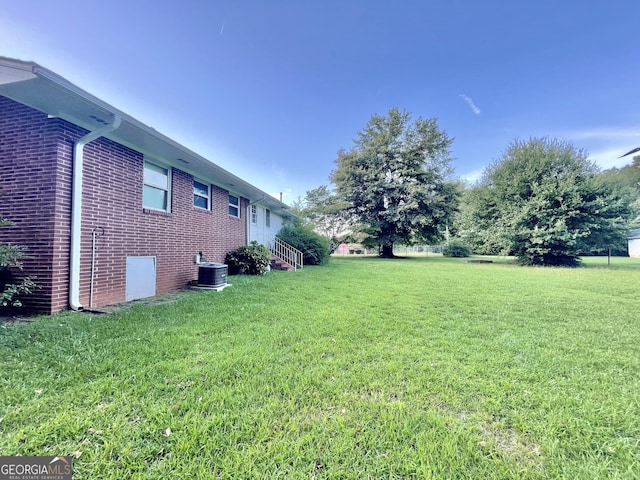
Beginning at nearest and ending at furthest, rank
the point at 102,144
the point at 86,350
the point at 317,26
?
1. the point at 86,350
2. the point at 102,144
3. the point at 317,26

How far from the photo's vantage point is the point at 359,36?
998 centimetres

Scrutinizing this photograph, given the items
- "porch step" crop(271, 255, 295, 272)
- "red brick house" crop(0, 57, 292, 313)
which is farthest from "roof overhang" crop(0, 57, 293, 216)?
"porch step" crop(271, 255, 295, 272)

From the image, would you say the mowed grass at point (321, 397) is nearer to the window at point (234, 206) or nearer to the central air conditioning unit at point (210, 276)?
the central air conditioning unit at point (210, 276)

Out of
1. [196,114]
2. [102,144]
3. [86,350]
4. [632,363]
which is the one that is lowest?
[632,363]

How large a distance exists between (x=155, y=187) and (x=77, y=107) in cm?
235

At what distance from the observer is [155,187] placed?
6078mm

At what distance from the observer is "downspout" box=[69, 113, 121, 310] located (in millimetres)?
4188

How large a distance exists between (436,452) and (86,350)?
3.51 metres

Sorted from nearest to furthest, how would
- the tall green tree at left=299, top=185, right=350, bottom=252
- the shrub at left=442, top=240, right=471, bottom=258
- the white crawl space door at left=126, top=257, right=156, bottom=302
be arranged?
the white crawl space door at left=126, top=257, right=156, bottom=302 → the tall green tree at left=299, top=185, right=350, bottom=252 → the shrub at left=442, top=240, right=471, bottom=258

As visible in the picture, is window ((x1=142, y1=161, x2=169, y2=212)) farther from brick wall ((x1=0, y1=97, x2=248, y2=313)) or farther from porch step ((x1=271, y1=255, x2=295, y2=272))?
porch step ((x1=271, y1=255, x2=295, y2=272))

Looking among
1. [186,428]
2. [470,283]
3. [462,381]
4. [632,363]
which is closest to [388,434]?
[462,381]

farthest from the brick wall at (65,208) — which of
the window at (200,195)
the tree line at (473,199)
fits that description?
the tree line at (473,199)

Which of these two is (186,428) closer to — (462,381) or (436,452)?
(436,452)

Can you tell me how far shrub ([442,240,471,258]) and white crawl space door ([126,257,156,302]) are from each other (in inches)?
1147
